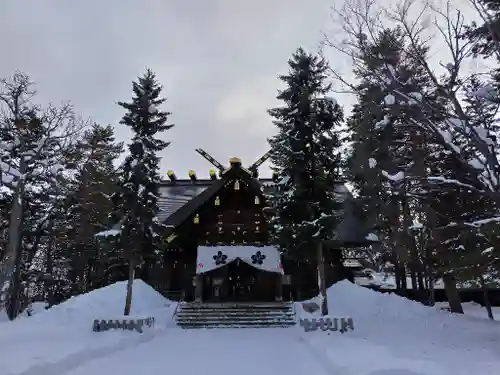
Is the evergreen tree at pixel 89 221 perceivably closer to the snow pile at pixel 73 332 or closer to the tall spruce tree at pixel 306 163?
the snow pile at pixel 73 332

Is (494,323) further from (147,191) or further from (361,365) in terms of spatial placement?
(147,191)

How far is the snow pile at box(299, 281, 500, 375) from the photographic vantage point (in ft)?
21.8

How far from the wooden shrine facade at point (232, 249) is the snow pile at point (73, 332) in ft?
8.50

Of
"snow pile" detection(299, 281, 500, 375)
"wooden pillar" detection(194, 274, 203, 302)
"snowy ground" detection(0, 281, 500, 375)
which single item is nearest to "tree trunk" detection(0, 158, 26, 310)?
"snowy ground" detection(0, 281, 500, 375)

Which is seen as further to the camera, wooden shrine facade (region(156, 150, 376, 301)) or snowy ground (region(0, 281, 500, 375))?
wooden shrine facade (region(156, 150, 376, 301))

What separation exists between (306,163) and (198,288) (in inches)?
389

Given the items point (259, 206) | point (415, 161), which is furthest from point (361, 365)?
point (259, 206)

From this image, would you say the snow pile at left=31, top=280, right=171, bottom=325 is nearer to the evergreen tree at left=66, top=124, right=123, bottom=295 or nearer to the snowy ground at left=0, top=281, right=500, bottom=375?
the snowy ground at left=0, top=281, right=500, bottom=375

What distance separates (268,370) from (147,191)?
35.9 feet

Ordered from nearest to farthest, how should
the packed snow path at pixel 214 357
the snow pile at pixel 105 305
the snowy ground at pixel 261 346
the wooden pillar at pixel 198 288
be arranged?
the snowy ground at pixel 261 346 → the packed snow path at pixel 214 357 → the snow pile at pixel 105 305 → the wooden pillar at pixel 198 288

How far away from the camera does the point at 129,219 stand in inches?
655

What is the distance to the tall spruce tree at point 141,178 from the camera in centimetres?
1655

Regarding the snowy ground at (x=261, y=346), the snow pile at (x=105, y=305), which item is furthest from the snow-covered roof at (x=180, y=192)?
the snowy ground at (x=261, y=346)

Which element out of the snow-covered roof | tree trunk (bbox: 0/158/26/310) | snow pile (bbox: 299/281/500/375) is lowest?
snow pile (bbox: 299/281/500/375)
